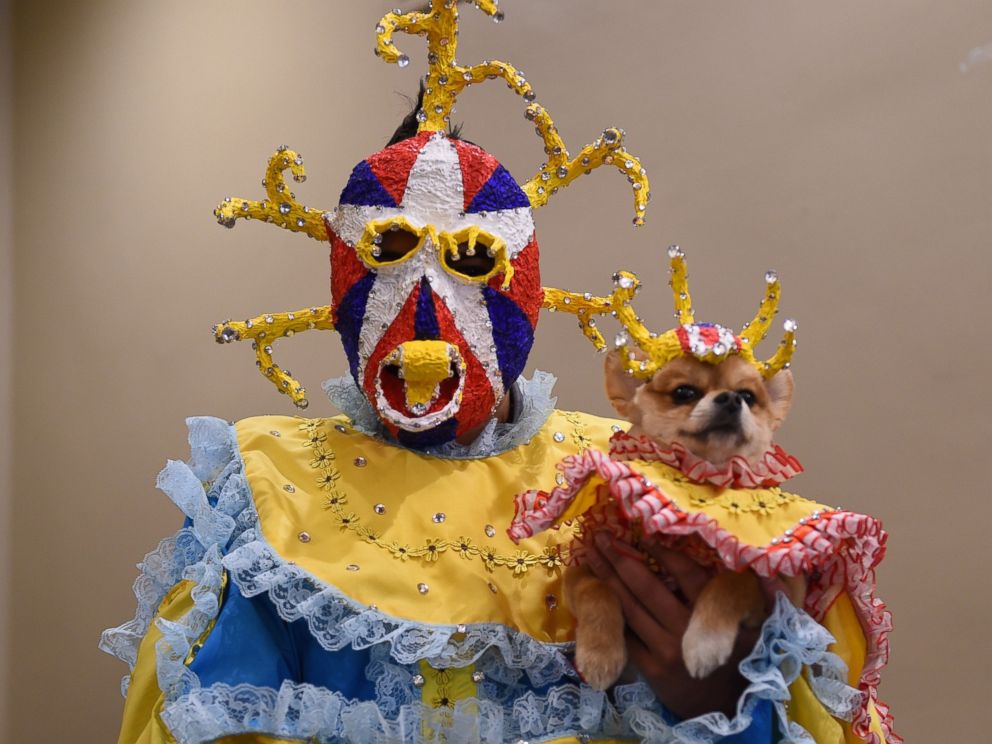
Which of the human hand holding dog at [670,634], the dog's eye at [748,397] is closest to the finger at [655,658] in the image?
the human hand holding dog at [670,634]

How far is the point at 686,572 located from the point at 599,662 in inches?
4.9

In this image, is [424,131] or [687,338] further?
[424,131]

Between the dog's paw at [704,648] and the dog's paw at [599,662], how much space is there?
0.08 meters

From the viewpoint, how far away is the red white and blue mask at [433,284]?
1147mm

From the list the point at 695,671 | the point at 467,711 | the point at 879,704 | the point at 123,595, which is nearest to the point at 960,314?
the point at 879,704

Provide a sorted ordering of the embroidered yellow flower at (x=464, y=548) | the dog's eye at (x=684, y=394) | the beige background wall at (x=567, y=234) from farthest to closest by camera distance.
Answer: the beige background wall at (x=567, y=234)
the embroidered yellow flower at (x=464, y=548)
the dog's eye at (x=684, y=394)

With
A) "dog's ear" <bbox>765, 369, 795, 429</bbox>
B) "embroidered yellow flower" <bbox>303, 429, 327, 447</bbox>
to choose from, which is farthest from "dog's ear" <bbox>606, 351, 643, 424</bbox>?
"embroidered yellow flower" <bbox>303, 429, 327, 447</bbox>

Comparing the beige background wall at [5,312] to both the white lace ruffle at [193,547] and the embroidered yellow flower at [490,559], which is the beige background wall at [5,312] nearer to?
the white lace ruffle at [193,547]

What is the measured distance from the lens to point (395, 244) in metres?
1.20

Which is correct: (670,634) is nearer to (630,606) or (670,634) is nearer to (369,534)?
(630,606)

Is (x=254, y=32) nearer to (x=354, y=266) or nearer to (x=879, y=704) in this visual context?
(x=354, y=266)

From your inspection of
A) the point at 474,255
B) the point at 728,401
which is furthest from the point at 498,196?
the point at 728,401

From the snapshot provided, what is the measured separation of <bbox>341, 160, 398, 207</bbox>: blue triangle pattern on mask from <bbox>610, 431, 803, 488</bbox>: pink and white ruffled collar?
41cm

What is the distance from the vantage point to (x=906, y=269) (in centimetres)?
153
